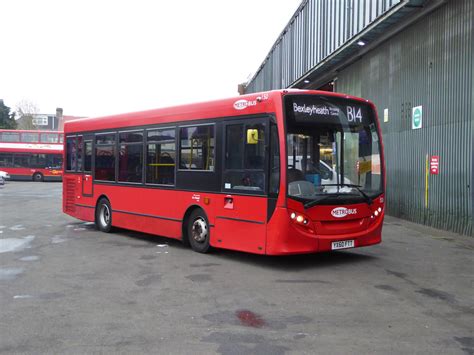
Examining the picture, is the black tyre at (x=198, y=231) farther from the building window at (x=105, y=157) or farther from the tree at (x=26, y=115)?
the tree at (x=26, y=115)

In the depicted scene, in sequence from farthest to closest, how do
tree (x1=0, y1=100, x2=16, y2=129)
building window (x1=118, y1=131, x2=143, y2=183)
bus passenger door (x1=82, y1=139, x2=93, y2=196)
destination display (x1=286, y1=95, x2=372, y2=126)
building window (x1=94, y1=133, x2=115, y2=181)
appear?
tree (x1=0, y1=100, x2=16, y2=129) < bus passenger door (x1=82, y1=139, x2=93, y2=196) < building window (x1=94, y1=133, x2=115, y2=181) < building window (x1=118, y1=131, x2=143, y2=183) < destination display (x1=286, y1=95, x2=372, y2=126)

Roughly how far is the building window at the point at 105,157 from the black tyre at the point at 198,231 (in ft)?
11.0

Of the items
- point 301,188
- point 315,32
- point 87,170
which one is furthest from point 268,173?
point 315,32

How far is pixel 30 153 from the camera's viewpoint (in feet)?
143

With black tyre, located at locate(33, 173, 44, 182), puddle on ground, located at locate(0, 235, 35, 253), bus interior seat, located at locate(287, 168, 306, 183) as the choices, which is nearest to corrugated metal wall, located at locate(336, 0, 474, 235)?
bus interior seat, located at locate(287, 168, 306, 183)

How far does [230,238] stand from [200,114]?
2.48 metres

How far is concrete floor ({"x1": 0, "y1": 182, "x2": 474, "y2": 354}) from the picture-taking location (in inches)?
195

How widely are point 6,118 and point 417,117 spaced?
6643cm

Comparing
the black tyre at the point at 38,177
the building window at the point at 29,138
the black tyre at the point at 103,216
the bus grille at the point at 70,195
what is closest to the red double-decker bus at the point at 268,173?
the black tyre at the point at 103,216

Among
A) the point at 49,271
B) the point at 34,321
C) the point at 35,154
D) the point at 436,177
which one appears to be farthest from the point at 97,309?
the point at 35,154

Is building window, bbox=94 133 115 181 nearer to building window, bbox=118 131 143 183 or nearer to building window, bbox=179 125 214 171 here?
building window, bbox=118 131 143 183

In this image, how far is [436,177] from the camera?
1370 centimetres

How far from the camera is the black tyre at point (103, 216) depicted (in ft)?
42.2

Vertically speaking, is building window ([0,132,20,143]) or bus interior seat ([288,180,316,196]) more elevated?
building window ([0,132,20,143])
